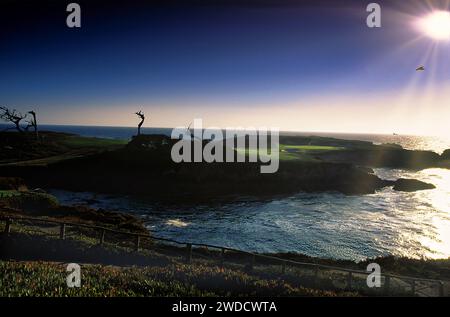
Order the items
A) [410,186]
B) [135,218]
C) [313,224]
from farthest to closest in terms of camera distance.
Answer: [410,186], [313,224], [135,218]

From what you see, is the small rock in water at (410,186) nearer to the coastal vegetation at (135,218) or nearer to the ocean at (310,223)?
the coastal vegetation at (135,218)

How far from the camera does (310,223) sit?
36.6 meters

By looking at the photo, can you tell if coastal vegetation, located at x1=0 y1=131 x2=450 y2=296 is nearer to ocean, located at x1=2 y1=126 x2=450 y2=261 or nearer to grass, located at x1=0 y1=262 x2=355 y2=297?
grass, located at x1=0 y1=262 x2=355 y2=297

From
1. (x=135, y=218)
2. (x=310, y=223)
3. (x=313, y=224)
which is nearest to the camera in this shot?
(x=135, y=218)

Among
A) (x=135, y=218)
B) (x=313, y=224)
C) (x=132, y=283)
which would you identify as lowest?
(x=313, y=224)

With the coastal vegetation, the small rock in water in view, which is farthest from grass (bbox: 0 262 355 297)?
the small rock in water

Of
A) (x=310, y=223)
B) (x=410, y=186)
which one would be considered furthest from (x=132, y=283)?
(x=410, y=186)

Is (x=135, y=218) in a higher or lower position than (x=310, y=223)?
higher

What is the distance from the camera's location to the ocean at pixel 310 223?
95.7ft

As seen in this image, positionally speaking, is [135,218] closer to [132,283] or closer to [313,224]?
[313,224]

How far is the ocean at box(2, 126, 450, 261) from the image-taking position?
95.7 feet

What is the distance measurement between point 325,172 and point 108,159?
46.8m

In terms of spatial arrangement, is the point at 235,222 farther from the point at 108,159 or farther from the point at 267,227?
the point at 108,159
